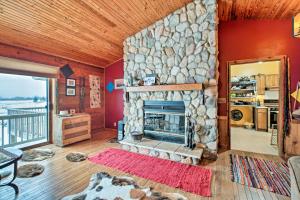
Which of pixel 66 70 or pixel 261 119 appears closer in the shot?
pixel 66 70

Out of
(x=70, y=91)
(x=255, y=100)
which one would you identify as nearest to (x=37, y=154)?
(x=70, y=91)

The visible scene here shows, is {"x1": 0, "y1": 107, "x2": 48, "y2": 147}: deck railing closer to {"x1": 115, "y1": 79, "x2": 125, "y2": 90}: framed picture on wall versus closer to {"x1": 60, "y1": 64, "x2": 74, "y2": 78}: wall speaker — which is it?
{"x1": 60, "y1": 64, "x2": 74, "y2": 78}: wall speaker

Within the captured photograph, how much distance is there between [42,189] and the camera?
2.24m

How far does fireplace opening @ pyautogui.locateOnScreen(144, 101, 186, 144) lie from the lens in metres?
3.68

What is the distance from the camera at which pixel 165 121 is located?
12.8ft

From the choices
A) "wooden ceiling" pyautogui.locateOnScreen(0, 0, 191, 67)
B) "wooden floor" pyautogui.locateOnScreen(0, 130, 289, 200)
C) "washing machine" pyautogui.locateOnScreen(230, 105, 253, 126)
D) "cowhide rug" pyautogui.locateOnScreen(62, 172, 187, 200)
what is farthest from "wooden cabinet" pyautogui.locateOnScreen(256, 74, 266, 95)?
"cowhide rug" pyautogui.locateOnScreen(62, 172, 187, 200)

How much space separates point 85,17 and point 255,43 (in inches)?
148

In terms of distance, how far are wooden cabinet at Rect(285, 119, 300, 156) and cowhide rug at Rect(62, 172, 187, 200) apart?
2724 mm

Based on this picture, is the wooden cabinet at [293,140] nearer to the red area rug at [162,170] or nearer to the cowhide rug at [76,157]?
the red area rug at [162,170]

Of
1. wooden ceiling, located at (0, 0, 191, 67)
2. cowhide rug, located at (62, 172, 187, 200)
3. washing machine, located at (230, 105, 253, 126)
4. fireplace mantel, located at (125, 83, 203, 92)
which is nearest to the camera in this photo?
cowhide rug, located at (62, 172, 187, 200)

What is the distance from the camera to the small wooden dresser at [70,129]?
408cm

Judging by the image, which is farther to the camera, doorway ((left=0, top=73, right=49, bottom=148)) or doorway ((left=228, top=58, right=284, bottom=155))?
doorway ((left=228, top=58, right=284, bottom=155))

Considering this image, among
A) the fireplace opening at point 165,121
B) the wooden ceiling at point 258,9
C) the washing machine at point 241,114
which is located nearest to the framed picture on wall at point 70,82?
the fireplace opening at point 165,121

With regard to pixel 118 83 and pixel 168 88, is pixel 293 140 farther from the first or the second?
pixel 118 83
